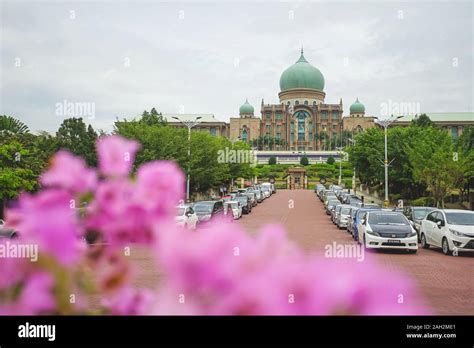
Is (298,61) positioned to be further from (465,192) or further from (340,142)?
(465,192)

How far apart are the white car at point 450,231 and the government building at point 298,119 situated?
9621 cm

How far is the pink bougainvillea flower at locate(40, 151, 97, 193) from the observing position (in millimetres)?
1045

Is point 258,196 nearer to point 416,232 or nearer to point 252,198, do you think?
point 252,198

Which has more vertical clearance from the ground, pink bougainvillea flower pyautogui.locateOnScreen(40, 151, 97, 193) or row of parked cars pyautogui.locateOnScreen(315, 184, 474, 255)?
pink bougainvillea flower pyautogui.locateOnScreen(40, 151, 97, 193)

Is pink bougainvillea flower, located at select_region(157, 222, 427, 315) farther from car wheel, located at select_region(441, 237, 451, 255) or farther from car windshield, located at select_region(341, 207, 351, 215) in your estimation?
car windshield, located at select_region(341, 207, 351, 215)

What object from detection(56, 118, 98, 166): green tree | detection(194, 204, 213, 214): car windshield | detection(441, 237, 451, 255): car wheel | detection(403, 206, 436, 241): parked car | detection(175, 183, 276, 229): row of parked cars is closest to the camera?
detection(441, 237, 451, 255): car wheel

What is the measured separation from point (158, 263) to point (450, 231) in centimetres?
1634

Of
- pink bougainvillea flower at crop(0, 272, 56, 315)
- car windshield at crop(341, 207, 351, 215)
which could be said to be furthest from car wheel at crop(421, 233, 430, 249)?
pink bougainvillea flower at crop(0, 272, 56, 315)

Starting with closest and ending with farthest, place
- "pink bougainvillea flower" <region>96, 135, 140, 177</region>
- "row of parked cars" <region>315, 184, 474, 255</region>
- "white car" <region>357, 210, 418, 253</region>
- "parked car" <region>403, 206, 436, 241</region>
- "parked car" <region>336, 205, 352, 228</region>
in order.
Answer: "pink bougainvillea flower" <region>96, 135, 140, 177</region> < "row of parked cars" <region>315, 184, 474, 255</region> < "white car" <region>357, 210, 418, 253</region> < "parked car" <region>403, 206, 436, 241</region> < "parked car" <region>336, 205, 352, 228</region>

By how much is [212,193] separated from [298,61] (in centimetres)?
7357

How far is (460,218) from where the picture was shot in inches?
641
